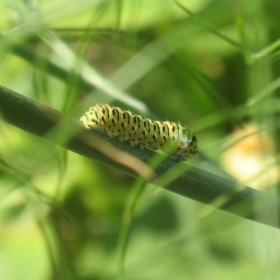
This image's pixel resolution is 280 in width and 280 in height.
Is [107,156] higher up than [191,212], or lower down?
lower down

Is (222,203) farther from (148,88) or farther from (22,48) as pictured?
(148,88)

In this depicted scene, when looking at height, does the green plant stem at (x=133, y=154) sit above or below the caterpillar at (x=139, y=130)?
below

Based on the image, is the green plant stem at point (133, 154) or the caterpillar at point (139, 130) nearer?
the green plant stem at point (133, 154)

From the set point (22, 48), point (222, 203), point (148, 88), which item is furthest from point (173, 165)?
point (148, 88)

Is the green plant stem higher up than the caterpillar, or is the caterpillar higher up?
the caterpillar
